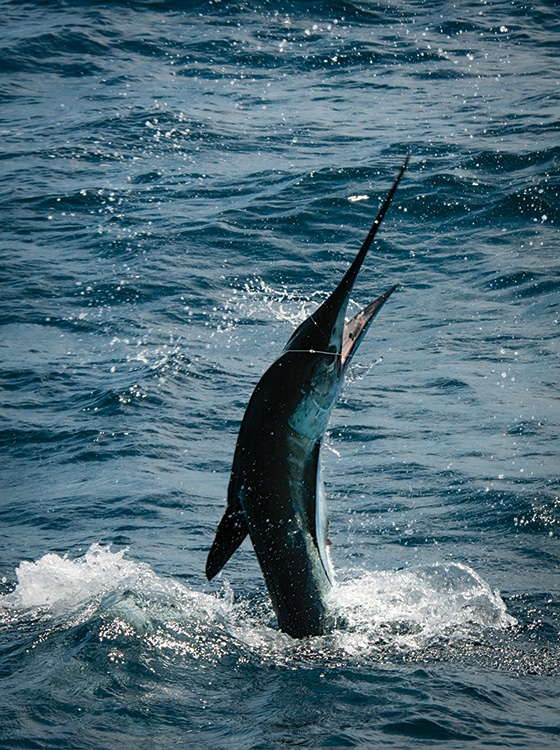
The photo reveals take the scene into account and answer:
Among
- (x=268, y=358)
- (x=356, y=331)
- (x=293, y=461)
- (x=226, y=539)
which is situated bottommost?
(x=268, y=358)

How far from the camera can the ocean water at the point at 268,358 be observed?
5.68m

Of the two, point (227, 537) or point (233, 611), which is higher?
point (227, 537)

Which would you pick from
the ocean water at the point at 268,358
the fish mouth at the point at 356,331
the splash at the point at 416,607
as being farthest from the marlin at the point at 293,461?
the ocean water at the point at 268,358

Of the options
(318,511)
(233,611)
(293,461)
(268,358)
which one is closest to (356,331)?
(293,461)

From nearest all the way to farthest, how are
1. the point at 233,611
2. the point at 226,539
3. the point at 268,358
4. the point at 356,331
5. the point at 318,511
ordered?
the point at 356,331 → the point at 226,539 → the point at 318,511 → the point at 233,611 → the point at 268,358

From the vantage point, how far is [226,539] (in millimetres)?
5422

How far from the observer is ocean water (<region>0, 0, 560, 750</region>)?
223 inches

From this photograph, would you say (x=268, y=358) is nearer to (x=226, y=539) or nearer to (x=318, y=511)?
(x=318, y=511)

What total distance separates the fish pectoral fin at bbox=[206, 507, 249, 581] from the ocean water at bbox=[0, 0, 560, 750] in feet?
2.32

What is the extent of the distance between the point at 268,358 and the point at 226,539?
6.77 meters

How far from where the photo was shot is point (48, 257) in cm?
1548

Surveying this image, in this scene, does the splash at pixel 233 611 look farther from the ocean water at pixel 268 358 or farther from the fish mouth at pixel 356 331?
the fish mouth at pixel 356 331

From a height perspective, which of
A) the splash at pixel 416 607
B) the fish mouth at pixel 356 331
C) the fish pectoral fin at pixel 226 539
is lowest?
the splash at pixel 416 607

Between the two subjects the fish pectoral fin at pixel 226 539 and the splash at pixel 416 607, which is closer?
the fish pectoral fin at pixel 226 539
